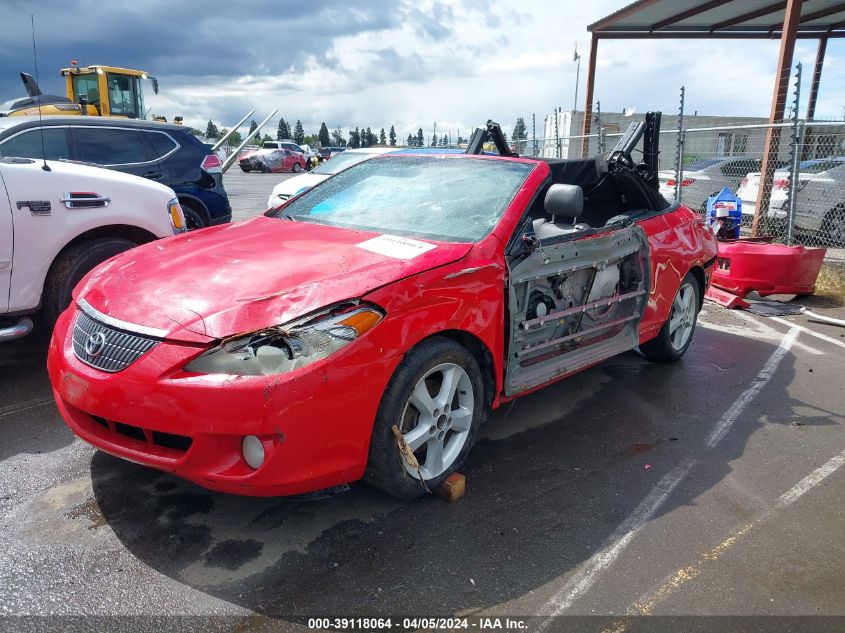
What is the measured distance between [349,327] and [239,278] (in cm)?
60

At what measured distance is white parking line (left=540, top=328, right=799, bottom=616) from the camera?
95.6 inches

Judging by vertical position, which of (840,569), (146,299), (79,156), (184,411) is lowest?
(840,569)

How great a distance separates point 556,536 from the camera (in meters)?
2.80

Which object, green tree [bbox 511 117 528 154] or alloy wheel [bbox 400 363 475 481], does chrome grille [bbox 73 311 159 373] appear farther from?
green tree [bbox 511 117 528 154]

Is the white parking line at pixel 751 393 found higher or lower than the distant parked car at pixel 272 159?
lower

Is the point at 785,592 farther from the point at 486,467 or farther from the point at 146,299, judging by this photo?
the point at 146,299

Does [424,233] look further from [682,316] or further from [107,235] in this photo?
[107,235]

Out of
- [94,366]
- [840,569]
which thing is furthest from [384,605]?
[840,569]

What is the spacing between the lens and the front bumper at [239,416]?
7.75 ft

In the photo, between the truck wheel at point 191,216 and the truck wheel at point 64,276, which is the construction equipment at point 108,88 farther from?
the truck wheel at point 64,276

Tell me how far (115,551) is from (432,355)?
4.93ft

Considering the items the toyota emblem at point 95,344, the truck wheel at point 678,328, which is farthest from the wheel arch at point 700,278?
the toyota emblem at point 95,344

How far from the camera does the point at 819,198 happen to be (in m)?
10.1

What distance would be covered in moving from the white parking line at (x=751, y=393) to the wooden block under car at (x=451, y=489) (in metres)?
1.64
